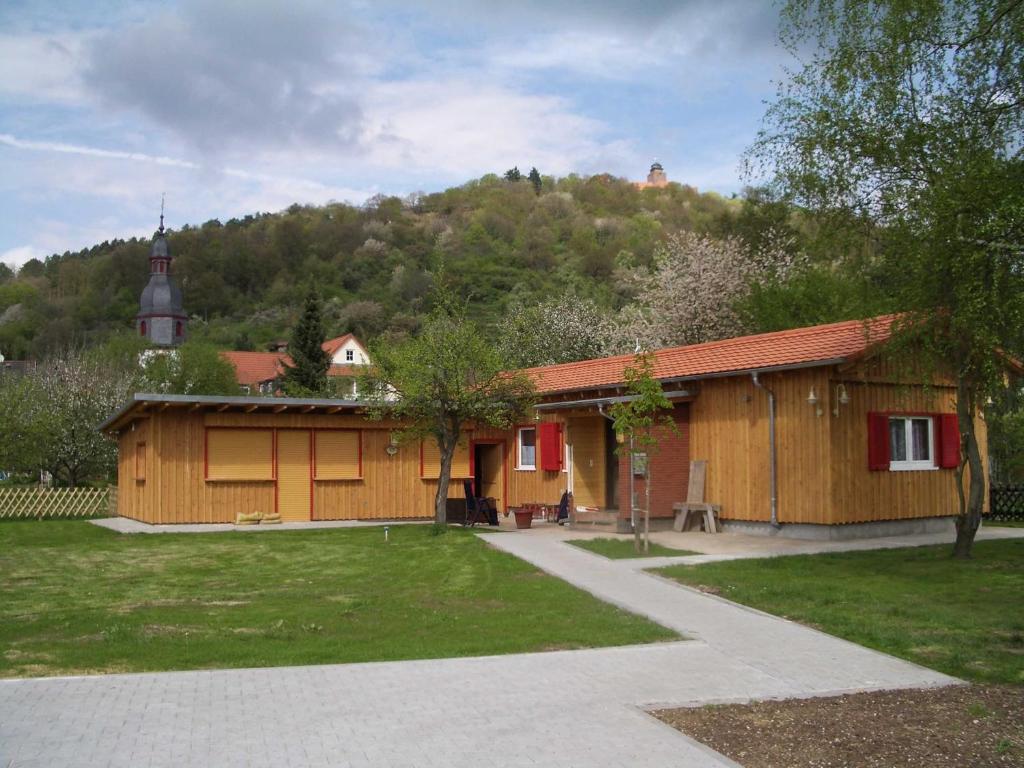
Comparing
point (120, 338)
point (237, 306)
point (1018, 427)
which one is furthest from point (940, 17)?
point (237, 306)

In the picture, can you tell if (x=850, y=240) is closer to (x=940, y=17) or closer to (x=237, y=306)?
(x=940, y=17)

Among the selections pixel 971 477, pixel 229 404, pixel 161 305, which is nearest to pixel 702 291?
pixel 229 404

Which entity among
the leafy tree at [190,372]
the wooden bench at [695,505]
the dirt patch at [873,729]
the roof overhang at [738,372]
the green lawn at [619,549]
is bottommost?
the dirt patch at [873,729]

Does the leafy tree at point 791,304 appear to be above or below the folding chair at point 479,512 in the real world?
above

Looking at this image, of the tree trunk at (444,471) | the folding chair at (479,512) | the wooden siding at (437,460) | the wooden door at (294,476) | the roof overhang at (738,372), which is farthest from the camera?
the wooden siding at (437,460)

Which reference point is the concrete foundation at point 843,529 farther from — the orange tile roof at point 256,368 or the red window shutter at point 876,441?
the orange tile roof at point 256,368

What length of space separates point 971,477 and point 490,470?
14.2 meters

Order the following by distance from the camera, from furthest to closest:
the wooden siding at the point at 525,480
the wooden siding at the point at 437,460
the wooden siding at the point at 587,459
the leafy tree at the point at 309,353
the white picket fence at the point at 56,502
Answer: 1. the leafy tree at the point at 309,353
2. the white picket fence at the point at 56,502
3. the wooden siding at the point at 437,460
4. the wooden siding at the point at 525,480
5. the wooden siding at the point at 587,459

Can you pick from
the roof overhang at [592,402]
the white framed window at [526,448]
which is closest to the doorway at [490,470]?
the white framed window at [526,448]

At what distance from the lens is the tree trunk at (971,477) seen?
1412cm

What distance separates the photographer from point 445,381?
18.9m

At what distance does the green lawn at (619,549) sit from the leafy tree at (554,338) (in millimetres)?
24465

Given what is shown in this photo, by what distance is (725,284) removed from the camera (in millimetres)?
37344

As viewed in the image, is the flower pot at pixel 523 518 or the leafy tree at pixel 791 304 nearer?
the flower pot at pixel 523 518
